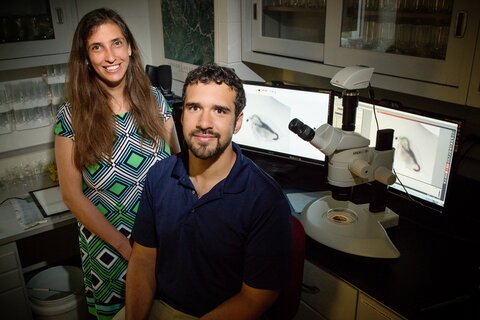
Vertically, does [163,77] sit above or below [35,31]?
below

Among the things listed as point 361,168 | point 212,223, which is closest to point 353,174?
point 361,168

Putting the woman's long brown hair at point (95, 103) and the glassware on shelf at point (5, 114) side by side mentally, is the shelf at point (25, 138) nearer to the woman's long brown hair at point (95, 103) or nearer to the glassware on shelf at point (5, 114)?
the glassware on shelf at point (5, 114)

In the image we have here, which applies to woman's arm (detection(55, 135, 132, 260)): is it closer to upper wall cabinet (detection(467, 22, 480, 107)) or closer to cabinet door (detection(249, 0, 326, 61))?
cabinet door (detection(249, 0, 326, 61))

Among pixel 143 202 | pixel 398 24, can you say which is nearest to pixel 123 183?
pixel 143 202

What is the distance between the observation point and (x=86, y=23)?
1.59 metres

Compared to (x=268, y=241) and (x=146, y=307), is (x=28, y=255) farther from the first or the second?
(x=268, y=241)

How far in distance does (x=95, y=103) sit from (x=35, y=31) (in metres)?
0.77

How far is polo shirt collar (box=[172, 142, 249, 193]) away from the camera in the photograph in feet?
4.18

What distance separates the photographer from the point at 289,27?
2041 mm

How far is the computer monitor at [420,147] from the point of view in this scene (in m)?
1.46

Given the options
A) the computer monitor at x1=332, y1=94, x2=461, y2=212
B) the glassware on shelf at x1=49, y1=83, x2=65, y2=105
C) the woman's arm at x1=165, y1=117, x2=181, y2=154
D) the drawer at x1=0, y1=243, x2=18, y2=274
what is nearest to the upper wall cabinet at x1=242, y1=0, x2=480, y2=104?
the computer monitor at x1=332, y1=94, x2=461, y2=212

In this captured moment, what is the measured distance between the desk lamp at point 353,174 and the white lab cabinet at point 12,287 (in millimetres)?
1336

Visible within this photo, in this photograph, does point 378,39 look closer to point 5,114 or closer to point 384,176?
point 384,176

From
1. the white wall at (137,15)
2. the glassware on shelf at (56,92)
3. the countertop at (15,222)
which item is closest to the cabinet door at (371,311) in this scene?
the countertop at (15,222)
